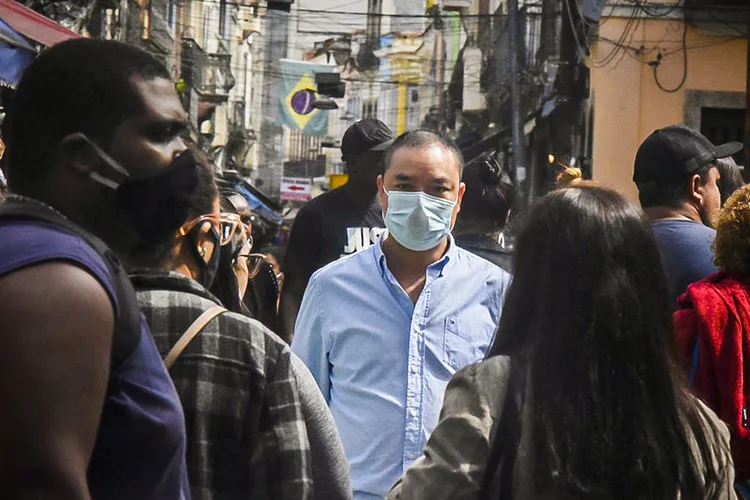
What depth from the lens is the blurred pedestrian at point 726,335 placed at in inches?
141

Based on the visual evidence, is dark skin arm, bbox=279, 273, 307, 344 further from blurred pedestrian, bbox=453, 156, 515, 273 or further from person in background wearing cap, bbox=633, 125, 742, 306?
person in background wearing cap, bbox=633, 125, 742, 306

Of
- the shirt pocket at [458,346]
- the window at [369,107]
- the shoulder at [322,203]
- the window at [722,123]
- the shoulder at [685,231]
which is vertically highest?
the window at [369,107]

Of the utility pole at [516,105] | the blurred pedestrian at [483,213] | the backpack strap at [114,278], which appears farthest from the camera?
the utility pole at [516,105]

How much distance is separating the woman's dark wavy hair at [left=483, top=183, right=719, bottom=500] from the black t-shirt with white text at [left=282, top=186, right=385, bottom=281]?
393 centimetres

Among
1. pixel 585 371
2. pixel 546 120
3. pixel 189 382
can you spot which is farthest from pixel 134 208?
pixel 546 120

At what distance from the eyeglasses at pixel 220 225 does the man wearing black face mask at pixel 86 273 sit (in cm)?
92

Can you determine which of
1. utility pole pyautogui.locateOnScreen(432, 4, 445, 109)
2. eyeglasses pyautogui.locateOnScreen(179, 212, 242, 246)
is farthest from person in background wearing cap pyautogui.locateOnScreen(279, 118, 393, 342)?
utility pole pyautogui.locateOnScreen(432, 4, 445, 109)

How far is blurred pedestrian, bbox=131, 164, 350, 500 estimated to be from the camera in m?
2.60

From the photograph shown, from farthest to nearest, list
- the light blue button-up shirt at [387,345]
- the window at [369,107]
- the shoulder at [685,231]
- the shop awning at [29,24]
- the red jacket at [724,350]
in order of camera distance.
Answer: the window at [369,107], the shop awning at [29,24], the shoulder at [685,231], the light blue button-up shirt at [387,345], the red jacket at [724,350]

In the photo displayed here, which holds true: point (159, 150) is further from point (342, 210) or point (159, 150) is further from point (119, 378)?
point (342, 210)

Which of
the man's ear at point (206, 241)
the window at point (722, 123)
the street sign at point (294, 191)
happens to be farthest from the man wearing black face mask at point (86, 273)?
the street sign at point (294, 191)

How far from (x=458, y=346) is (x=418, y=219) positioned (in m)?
0.52

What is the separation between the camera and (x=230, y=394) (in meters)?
2.62

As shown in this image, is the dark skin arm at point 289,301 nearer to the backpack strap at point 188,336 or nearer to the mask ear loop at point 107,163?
the backpack strap at point 188,336
